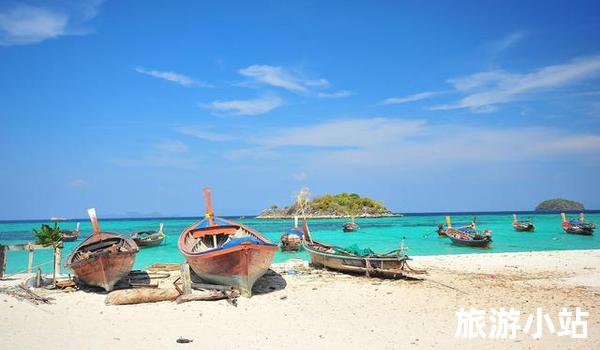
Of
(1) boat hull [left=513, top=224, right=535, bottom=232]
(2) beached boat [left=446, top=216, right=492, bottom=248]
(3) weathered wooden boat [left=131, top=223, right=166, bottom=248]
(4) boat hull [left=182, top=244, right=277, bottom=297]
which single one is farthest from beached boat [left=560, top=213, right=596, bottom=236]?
(4) boat hull [left=182, top=244, right=277, bottom=297]

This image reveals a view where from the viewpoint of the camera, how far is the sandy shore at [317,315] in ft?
32.8

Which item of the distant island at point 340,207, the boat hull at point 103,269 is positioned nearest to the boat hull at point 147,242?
the boat hull at point 103,269

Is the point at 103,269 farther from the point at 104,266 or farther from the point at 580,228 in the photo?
the point at 580,228

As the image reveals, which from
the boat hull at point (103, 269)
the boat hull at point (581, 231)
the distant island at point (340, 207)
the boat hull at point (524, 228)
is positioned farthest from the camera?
the distant island at point (340, 207)

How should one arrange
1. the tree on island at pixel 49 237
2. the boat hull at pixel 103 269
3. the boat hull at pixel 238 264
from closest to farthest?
the boat hull at pixel 238 264 → the boat hull at pixel 103 269 → the tree on island at pixel 49 237

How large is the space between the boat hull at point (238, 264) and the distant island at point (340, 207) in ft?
300

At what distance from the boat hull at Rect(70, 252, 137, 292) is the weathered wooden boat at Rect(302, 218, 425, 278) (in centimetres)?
836

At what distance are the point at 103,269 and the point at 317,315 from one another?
24.1 feet

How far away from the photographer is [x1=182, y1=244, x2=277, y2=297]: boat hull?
47.1 ft

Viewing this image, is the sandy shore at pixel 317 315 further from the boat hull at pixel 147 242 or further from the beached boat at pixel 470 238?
the boat hull at pixel 147 242

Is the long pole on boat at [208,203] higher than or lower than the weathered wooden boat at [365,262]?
higher

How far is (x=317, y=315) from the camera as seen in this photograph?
12617mm

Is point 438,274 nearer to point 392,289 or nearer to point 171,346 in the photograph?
point 392,289

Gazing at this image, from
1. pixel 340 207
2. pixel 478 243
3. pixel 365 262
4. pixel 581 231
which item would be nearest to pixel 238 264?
pixel 365 262
